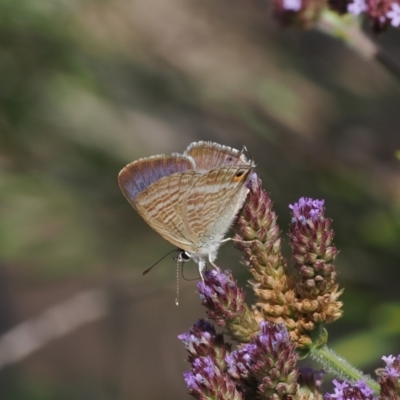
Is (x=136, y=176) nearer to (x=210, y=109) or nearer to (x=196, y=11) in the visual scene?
(x=210, y=109)

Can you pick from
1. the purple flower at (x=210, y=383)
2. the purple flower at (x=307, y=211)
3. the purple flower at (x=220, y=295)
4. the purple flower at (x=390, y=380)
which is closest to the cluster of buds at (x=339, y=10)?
the purple flower at (x=307, y=211)

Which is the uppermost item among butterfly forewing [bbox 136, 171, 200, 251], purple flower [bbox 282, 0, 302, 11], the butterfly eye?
purple flower [bbox 282, 0, 302, 11]

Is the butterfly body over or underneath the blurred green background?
underneath

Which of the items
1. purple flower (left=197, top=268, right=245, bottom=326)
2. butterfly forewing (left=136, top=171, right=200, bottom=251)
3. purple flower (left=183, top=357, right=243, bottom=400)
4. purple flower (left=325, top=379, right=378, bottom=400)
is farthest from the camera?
butterfly forewing (left=136, top=171, right=200, bottom=251)

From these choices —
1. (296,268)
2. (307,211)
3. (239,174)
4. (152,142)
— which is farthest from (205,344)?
(152,142)

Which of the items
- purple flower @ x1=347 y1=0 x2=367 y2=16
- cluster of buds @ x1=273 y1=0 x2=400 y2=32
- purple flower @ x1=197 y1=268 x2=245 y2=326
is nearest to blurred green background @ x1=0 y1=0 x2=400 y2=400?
cluster of buds @ x1=273 y1=0 x2=400 y2=32

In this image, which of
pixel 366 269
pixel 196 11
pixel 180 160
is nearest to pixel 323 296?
pixel 180 160

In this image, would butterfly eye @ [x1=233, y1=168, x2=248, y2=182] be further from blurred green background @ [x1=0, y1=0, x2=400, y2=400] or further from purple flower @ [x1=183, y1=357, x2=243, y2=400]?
blurred green background @ [x1=0, y1=0, x2=400, y2=400]

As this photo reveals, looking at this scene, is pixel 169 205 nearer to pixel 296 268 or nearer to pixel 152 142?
pixel 296 268
